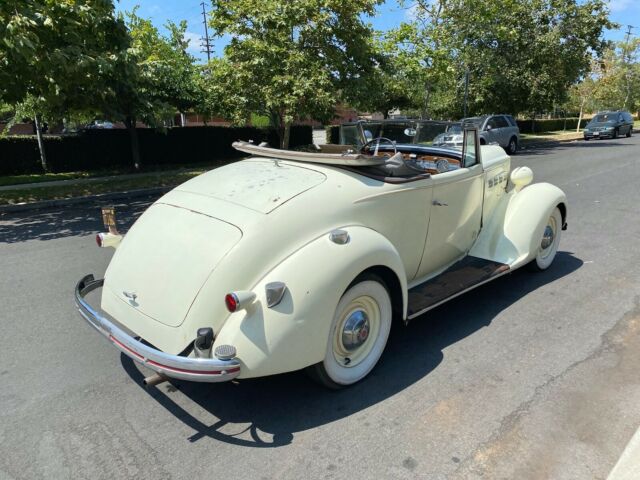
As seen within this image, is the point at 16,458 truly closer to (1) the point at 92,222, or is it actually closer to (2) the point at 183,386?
(2) the point at 183,386

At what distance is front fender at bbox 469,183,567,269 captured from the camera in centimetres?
431

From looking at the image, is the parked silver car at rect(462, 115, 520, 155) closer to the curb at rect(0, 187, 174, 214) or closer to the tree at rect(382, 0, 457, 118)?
the tree at rect(382, 0, 457, 118)

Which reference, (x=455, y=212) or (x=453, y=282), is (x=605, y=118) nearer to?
(x=455, y=212)

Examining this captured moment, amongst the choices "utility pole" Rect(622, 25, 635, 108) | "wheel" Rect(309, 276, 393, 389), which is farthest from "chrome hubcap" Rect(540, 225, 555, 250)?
"utility pole" Rect(622, 25, 635, 108)

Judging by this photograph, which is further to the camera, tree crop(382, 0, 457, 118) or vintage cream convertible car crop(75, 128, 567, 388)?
tree crop(382, 0, 457, 118)

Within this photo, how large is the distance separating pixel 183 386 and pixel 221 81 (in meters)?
12.5

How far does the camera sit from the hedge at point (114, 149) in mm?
13234

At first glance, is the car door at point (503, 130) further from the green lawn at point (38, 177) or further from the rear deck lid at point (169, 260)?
the rear deck lid at point (169, 260)

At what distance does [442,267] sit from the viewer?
4.10 m

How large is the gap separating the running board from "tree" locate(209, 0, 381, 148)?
9306 millimetres

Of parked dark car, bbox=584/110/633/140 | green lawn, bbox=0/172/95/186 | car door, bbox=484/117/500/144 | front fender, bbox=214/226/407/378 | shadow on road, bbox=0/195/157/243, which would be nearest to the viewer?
front fender, bbox=214/226/407/378

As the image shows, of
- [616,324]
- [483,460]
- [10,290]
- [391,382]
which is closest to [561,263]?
[616,324]

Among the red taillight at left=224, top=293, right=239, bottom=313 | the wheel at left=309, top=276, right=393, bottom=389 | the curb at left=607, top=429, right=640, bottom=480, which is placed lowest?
the curb at left=607, top=429, right=640, bottom=480

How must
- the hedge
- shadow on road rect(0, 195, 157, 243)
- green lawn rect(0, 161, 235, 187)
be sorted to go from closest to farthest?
1. shadow on road rect(0, 195, 157, 243)
2. green lawn rect(0, 161, 235, 187)
3. the hedge
